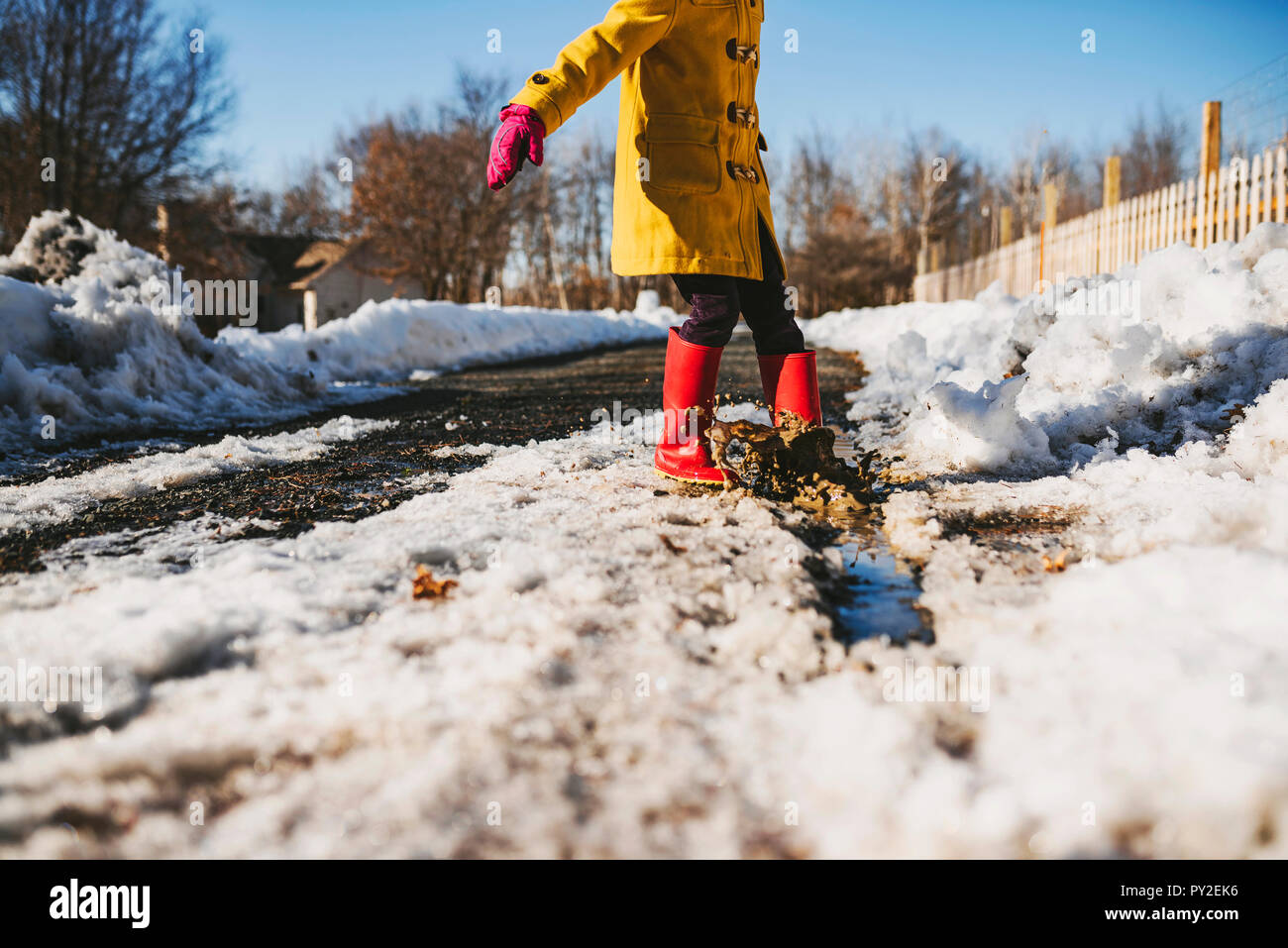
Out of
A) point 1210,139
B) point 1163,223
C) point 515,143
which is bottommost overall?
point 515,143

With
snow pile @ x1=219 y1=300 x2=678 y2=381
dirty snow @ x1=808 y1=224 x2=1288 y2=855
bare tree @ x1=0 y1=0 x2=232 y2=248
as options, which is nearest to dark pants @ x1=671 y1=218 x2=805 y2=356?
dirty snow @ x1=808 y1=224 x2=1288 y2=855

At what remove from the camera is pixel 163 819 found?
3.80 ft

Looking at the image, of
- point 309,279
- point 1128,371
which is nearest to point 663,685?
point 1128,371

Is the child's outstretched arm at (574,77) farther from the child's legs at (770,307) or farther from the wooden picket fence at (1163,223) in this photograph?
the wooden picket fence at (1163,223)

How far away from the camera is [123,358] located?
5320 millimetres

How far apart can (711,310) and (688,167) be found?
0.53m

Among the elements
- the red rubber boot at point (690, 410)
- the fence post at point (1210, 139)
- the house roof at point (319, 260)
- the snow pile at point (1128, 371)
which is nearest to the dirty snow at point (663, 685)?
the red rubber boot at point (690, 410)

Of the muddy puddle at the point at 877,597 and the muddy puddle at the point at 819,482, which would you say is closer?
the muddy puddle at the point at 877,597

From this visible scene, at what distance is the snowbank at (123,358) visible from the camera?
466 cm

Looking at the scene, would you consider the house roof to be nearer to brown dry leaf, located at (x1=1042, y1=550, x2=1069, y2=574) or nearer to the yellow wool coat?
the yellow wool coat

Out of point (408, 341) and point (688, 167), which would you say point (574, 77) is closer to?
point (688, 167)
